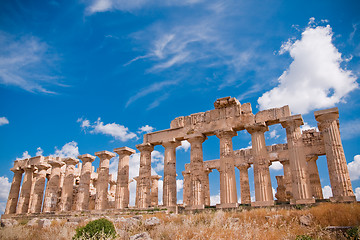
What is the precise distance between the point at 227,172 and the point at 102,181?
451 inches

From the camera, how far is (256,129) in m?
17.9

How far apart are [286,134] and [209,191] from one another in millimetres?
10639

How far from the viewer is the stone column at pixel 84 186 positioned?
23975mm

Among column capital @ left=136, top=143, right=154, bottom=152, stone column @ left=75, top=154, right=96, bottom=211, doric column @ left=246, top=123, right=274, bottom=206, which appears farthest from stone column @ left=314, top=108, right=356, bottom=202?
stone column @ left=75, top=154, right=96, bottom=211

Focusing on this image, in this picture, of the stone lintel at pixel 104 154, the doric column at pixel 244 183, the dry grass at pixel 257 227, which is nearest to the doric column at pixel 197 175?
the dry grass at pixel 257 227

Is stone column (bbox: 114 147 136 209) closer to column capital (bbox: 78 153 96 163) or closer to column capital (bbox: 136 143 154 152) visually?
column capital (bbox: 136 143 154 152)

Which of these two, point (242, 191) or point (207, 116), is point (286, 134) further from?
point (242, 191)

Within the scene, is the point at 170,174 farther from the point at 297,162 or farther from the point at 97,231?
the point at 97,231

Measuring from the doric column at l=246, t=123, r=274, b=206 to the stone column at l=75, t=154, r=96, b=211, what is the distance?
589 inches

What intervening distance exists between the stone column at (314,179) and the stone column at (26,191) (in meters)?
26.2

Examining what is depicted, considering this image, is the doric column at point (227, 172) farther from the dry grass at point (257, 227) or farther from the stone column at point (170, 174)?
the dry grass at point (257, 227)

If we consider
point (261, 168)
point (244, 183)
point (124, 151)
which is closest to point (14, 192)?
point (124, 151)

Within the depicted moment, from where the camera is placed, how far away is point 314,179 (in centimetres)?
2111

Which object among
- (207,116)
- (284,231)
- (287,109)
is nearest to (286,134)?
(287,109)
